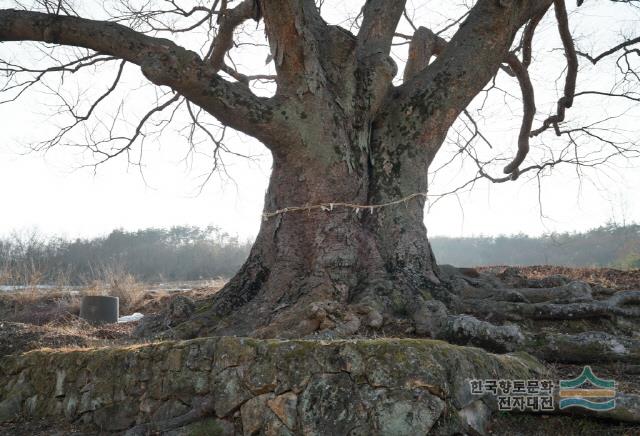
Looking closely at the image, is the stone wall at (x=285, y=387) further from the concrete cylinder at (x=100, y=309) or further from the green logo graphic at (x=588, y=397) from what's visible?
the concrete cylinder at (x=100, y=309)

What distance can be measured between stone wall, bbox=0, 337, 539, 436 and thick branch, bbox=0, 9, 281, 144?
2.31 metres

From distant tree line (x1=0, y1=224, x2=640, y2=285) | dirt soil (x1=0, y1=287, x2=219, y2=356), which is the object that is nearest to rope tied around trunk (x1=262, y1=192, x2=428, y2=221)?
dirt soil (x1=0, y1=287, x2=219, y2=356)

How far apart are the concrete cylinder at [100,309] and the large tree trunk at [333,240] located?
168 inches

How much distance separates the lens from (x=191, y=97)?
16.0 ft

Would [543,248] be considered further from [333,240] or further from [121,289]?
[333,240]

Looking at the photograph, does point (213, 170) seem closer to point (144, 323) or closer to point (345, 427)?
point (144, 323)

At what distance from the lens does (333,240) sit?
201 inches

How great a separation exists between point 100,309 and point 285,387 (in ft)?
21.7

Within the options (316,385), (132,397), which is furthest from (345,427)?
(132,397)

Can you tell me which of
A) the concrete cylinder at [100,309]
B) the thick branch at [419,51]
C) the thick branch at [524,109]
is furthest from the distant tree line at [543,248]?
the concrete cylinder at [100,309]

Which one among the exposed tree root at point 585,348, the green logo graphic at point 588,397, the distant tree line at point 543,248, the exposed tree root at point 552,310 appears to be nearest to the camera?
the green logo graphic at point 588,397

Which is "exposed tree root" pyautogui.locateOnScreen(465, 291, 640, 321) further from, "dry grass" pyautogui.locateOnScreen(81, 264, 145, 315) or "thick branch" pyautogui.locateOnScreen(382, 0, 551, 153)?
"dry grass" pyautogui.locateOnScreen(81, 264, 145, 315)

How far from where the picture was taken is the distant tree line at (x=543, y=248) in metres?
25.4

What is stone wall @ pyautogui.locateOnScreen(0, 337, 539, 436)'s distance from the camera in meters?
2.76
